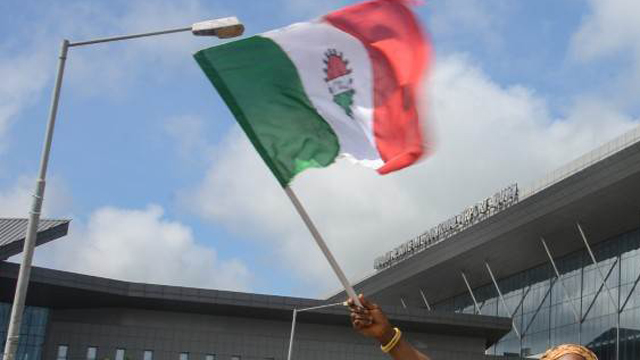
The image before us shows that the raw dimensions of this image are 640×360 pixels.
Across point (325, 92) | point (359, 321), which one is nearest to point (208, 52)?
point (325, 92)

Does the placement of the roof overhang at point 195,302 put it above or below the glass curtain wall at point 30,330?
above

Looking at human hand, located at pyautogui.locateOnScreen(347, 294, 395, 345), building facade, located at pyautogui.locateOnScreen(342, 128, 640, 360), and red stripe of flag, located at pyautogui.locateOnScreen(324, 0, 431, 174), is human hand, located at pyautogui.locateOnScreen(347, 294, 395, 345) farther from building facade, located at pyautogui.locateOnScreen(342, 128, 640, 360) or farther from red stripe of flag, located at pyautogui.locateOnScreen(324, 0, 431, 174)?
building facade, located at pyautogui.locateOnScreen(342, 128, 640, 360)

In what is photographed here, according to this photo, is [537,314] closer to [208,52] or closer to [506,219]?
[506,219]

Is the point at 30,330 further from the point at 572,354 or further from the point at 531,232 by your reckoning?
the point at 572,354

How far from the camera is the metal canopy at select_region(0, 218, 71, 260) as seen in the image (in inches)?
1852

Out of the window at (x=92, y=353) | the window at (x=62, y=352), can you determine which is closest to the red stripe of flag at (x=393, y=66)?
the window at (x=92, y=353)

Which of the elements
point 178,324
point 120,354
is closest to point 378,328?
point 120,354

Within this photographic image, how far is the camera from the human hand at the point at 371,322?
17.5ft

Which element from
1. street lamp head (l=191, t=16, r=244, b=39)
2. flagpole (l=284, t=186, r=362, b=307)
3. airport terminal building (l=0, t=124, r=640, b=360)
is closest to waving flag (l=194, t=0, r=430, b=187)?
flagpole (l=284, t=186, r=362, b=307)

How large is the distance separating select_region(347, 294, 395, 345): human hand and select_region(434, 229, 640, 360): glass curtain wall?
158 feet

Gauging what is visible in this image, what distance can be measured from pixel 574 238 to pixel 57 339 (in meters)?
26.0

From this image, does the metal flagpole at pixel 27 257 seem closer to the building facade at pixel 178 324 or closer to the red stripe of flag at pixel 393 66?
the red stripe of flag at pixel 393 66

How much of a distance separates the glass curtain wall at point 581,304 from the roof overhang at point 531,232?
826mm

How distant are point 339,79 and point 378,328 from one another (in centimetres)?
380
